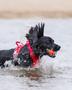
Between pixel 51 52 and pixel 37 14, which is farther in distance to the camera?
pixel 37 14

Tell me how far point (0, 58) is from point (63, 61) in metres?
1.80

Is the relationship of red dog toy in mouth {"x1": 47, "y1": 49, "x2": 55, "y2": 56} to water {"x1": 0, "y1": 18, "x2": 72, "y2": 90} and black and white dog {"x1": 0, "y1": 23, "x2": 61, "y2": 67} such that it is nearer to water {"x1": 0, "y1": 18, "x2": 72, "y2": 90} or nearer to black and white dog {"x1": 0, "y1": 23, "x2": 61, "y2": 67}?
black and white dog {"x1": 0, "y1": 23, "x2": 61, "y2": 67}

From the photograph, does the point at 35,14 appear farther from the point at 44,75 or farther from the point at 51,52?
the point at 51,52

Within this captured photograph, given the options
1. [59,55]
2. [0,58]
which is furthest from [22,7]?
[0,58]

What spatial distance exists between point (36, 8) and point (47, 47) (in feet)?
52.7

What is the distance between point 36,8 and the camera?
28.4 m

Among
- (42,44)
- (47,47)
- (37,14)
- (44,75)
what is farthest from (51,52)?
(37,14)

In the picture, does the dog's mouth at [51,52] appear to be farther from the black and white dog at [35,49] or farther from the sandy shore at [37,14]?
the sandy shore at [37,14]

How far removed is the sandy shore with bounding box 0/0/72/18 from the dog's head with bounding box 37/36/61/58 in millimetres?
13821

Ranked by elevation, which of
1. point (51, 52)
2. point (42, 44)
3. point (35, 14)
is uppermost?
point (42, 44)

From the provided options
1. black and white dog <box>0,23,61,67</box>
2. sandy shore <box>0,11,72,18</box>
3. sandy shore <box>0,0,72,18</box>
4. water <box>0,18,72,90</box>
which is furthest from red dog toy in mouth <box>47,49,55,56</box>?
sandy shore <box>0,0,72,18</box>

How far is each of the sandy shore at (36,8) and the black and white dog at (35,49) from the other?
44.5 feet

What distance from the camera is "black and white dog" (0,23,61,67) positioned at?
1238 cm

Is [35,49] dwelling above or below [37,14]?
above
